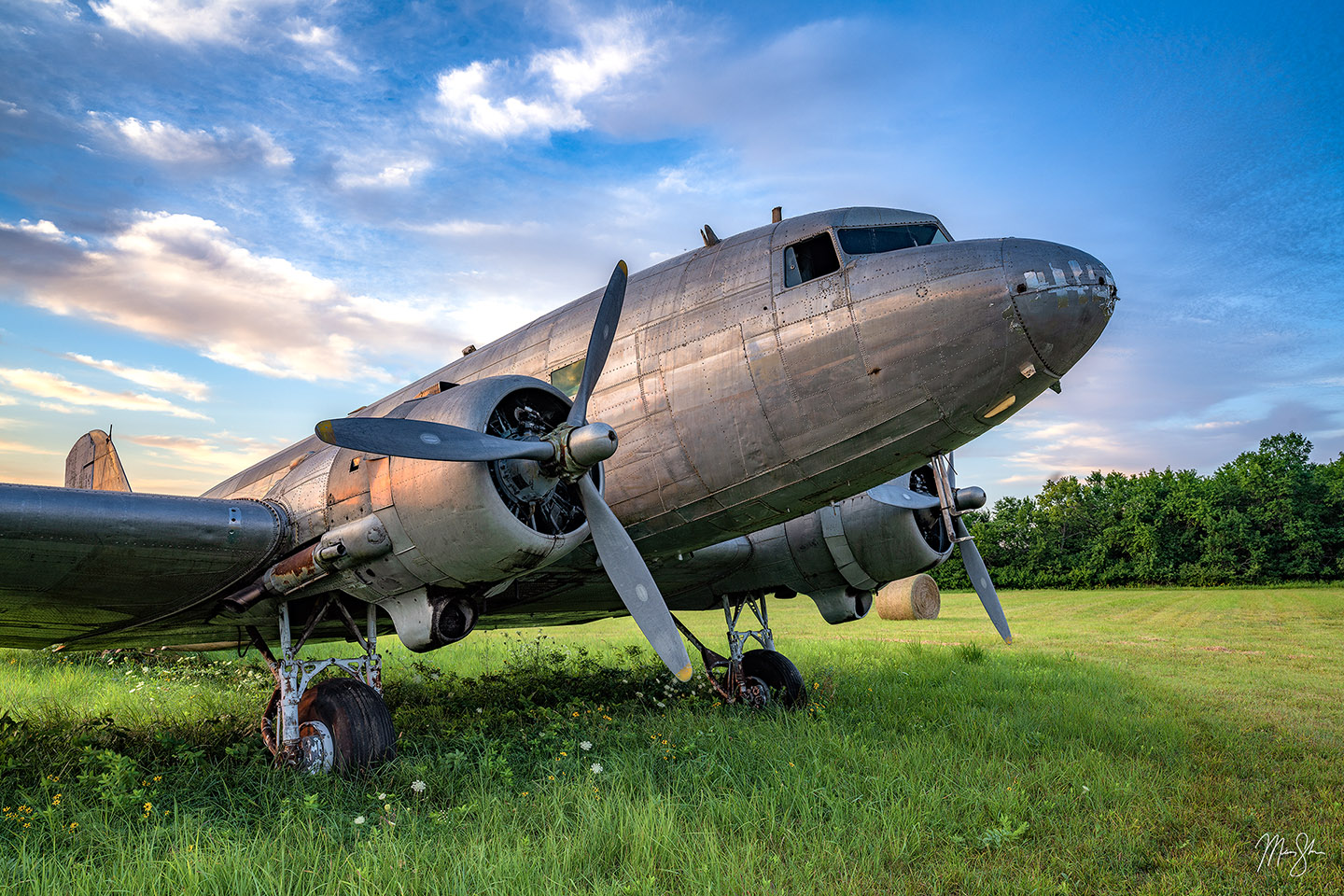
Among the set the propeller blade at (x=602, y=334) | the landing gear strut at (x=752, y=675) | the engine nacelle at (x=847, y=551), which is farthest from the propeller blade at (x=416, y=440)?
the engine nacelle at (x=847, y=551)

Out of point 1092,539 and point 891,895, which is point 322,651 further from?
point 1092,539

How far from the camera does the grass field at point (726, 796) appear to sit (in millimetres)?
3984

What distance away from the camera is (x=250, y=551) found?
6730 millimetres

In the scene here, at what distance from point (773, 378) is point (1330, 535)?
45.8m

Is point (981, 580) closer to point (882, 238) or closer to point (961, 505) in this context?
point (961, 505)

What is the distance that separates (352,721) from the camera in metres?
6.40

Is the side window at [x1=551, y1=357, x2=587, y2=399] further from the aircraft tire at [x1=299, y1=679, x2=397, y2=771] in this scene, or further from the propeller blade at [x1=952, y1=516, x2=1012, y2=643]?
the propeller blade at [x1=952, y1=516, x2=1012, y2=643]

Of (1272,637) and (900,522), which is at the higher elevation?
(900,522)

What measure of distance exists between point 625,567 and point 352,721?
2.73 meters

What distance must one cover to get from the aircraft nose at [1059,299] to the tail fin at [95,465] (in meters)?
12.2

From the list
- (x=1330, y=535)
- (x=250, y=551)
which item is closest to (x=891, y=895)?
(x=250, y=551)

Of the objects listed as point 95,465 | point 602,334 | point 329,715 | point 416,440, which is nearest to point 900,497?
point 602,334

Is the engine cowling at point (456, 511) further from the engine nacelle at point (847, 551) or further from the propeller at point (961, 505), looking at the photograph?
the engine nacelle at point (847, 551)

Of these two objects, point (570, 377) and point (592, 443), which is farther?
point (570, 377)
